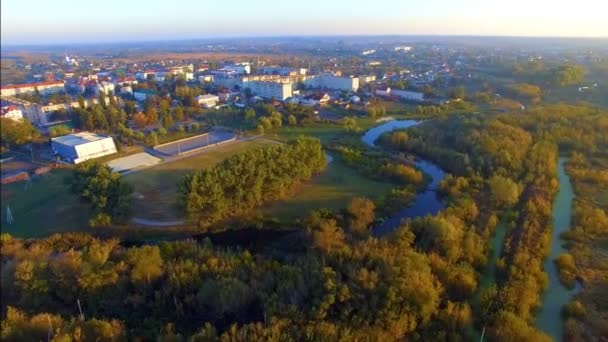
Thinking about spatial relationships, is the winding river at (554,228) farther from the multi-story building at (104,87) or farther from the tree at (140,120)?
the multi-story building at (104,87)

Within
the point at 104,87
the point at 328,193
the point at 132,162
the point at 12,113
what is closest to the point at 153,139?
the point at 132,162

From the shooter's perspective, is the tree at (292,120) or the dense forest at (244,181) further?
the tree at (292,120)

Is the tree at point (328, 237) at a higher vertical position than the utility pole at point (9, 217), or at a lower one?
higher

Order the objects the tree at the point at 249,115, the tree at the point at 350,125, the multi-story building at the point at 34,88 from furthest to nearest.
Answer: the multi-story building at the point at 34,88, the tree at the point at 249,115, the tree at the point at 350,125

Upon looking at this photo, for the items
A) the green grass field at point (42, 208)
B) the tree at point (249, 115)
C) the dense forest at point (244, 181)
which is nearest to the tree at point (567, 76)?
the tree at point (249, 115)

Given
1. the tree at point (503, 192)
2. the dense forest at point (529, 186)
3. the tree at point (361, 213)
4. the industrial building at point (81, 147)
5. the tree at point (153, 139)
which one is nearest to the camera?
the dense forest at point (529, 186)

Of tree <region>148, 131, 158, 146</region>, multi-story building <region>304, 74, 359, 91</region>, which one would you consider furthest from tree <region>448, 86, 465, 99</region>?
tree <region>148, 131, 158, 146</region>

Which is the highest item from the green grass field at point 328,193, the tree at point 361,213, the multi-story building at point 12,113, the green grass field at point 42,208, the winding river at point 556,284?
the multi-story building at point 12,113

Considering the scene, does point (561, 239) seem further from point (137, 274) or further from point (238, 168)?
point (137, 274)

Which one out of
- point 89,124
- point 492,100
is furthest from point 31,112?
point 492,100
